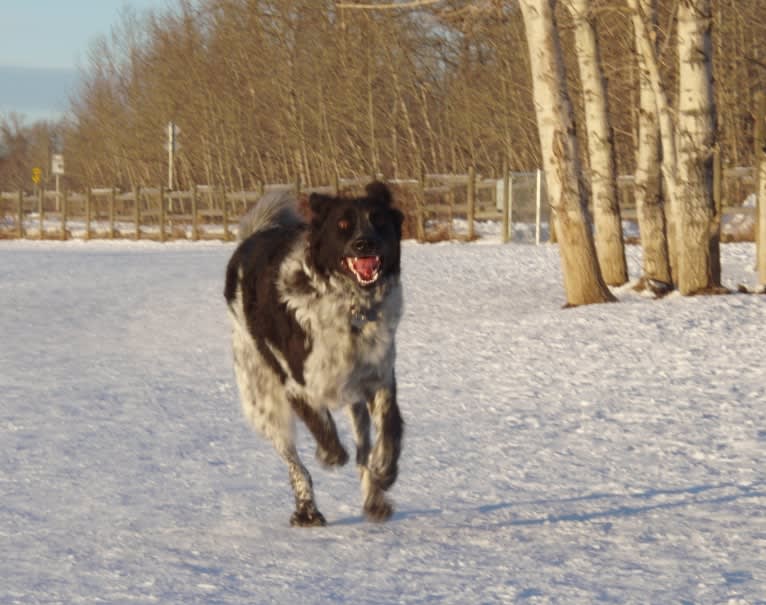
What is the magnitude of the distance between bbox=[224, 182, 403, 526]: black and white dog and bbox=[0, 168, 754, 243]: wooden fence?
612 inches

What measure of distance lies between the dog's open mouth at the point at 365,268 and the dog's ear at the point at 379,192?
1.08 feet

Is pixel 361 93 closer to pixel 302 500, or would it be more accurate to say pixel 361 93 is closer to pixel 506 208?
pixel 506 208

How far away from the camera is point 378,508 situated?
6844 millimetres

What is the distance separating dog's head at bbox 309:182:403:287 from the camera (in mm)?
6723

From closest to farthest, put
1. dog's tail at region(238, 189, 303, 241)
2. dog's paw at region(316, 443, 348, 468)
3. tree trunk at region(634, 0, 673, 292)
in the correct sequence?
dog's paw at region(316, 443, 348, 468) → dog's tail at region(238, 189, 303, 241) → tree trunk at region(634, 0, 673, 292)

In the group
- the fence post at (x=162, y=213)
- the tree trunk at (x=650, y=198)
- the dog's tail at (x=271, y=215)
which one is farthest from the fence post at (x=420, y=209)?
the dog's tail at (x=271, y=215)

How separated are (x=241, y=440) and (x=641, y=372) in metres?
4.40

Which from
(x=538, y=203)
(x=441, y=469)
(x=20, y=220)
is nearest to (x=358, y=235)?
(x=441, y=469)

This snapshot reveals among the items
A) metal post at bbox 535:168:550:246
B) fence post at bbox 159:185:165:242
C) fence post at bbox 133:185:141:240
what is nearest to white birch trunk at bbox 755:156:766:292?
metal post at bbox 535:168:550:246

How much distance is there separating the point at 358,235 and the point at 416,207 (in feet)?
91.0

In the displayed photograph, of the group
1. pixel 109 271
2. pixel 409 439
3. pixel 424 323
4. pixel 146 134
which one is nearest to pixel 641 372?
pixel 409 439

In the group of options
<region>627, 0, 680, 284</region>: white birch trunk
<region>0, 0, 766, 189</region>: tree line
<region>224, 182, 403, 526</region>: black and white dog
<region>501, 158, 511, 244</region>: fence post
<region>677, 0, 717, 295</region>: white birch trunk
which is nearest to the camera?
<region>224, 182, 403, 526</region>: black and white dog

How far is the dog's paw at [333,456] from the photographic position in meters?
7.02

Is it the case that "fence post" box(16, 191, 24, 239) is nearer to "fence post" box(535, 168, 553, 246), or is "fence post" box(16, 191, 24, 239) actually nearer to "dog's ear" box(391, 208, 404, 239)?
"fence post" box(535, 168, 553, 246)
